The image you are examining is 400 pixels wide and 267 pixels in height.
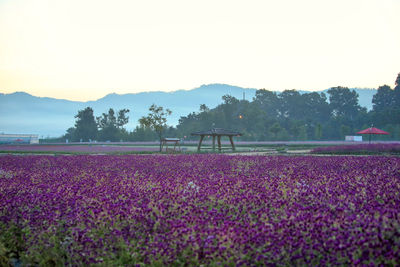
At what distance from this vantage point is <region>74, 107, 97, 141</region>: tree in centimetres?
7462

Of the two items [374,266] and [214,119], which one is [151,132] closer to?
[214,119]

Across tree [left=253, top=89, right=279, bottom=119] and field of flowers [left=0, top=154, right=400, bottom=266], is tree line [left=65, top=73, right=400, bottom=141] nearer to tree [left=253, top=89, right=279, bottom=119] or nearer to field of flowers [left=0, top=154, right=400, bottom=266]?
tree [left=253, top=89, right=279, bottom=119]

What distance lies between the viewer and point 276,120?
85375 mm

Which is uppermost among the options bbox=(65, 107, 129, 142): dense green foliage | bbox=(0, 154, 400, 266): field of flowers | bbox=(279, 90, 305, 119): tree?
bbox=(279, 90, 305, 119): tree

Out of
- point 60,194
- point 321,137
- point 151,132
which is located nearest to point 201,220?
point 60,194

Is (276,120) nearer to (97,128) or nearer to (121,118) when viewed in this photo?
(121,118)

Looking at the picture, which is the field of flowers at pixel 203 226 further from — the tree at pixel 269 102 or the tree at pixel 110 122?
the tree at pixel 269 102

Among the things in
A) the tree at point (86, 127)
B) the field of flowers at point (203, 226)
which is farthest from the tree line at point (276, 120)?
the field of flowers at point (203, 226)

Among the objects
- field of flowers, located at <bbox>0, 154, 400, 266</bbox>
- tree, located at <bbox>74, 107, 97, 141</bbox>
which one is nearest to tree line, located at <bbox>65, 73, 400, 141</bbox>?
tree, located at <bbox>74, 107, 97, 141</bbox>

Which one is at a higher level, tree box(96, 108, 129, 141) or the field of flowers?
tree box(96, 108, 129, 141)

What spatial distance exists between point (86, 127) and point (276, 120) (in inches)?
1571

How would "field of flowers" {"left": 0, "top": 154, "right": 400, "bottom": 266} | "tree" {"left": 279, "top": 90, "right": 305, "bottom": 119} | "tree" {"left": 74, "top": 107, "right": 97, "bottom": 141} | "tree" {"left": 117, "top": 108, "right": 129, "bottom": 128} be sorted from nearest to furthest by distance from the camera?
"field of flowers" {"left": 0, "top": 154, "right": 400, "bottom": 266}
"tree" {"left": 74, "top": 107, "right": 97, "bottom": 141}
"tree" {"left": 117, "top": 108, "right": 129, "bottom": 128}
"tree" {"left": 279, "top": 90, "right": 305, "bottom": 119}

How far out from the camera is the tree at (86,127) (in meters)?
74.6

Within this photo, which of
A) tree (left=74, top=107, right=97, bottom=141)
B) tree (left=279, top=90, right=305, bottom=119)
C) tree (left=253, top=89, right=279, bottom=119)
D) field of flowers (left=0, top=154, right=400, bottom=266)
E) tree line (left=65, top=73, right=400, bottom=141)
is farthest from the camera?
tree (left=253, top=89, right=279, bottom=119)
